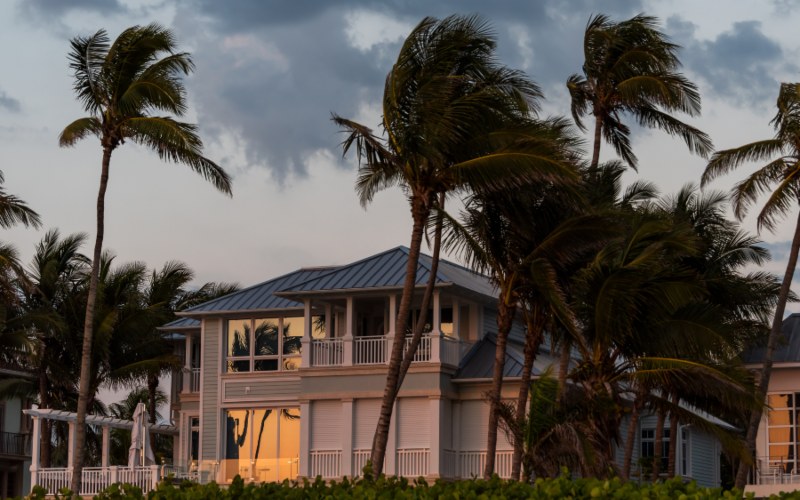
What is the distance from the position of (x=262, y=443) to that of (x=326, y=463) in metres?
3.70

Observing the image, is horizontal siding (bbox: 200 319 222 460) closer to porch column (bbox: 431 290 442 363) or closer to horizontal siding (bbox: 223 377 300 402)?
horizontal siding (bbox: 223 377 300 402)

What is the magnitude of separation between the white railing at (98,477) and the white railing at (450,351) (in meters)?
8.40

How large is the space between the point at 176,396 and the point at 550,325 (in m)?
22.1

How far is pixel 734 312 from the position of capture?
128 ft

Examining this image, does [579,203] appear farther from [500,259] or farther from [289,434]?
[289,434]

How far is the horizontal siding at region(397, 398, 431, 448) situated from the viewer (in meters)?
37.9

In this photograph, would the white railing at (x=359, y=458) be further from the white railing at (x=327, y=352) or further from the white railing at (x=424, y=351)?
the white railing at (x=424, y=351)

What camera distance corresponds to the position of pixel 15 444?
5744 centimetres

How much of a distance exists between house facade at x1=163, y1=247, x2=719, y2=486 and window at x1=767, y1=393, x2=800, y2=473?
383cm

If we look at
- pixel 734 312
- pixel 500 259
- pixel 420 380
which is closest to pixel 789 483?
pixel 734 312

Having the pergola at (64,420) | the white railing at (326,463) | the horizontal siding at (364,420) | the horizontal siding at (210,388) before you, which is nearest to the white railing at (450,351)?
the horizontal siding at (364,420)

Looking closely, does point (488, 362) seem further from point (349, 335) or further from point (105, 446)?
point (105, 446)

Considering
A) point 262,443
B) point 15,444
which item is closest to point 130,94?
point 262,443

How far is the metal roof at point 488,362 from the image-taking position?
1499 inches
